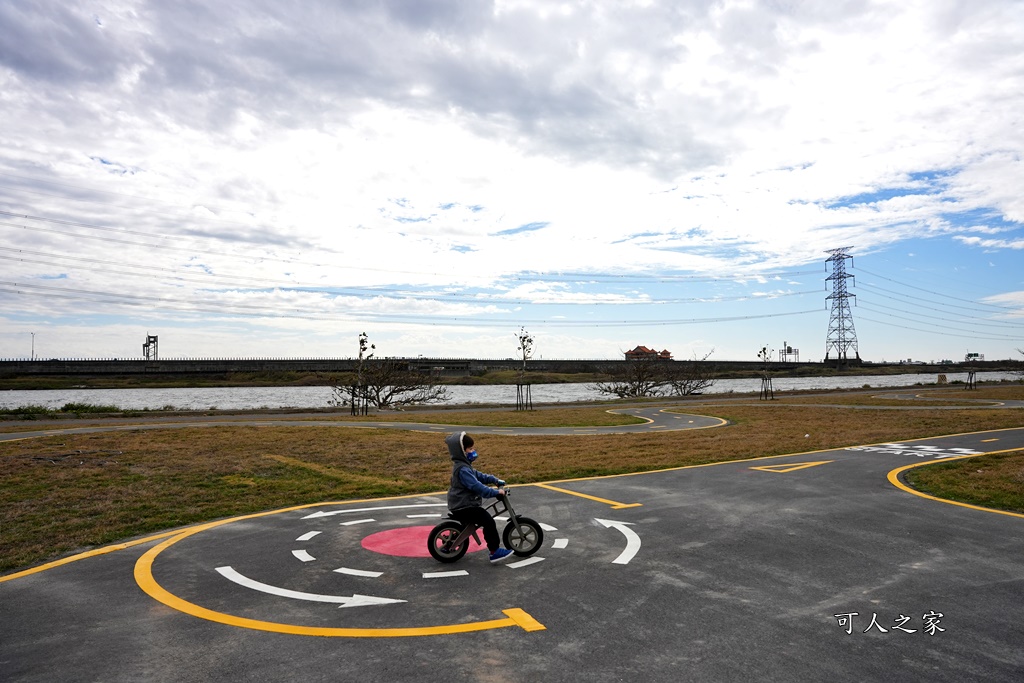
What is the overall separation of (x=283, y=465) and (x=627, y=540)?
37.9ft

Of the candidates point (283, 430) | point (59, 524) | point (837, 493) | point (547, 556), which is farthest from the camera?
point (283, 430)

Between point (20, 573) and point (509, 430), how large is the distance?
887 inches

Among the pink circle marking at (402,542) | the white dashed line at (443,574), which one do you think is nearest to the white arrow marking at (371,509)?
the pink circle marking at (402,542)

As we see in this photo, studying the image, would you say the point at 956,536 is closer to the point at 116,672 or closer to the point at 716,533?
the point at 716,533

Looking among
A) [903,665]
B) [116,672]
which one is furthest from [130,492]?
[903,665]

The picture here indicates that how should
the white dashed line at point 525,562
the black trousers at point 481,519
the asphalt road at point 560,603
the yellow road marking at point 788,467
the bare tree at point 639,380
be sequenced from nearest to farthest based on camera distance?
the asphalt road at point 560,603 → the white dashed line at point 525,562 → the black trousers at point 481,519 → the yellow road marking at point 788,467 → the bare tree at point 639,380

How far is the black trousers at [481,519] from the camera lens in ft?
29.2

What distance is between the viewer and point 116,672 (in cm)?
550

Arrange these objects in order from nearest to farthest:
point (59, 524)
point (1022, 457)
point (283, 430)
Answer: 1. point (59, 524)
2. point (1022, 457)
3. point (283, 430)

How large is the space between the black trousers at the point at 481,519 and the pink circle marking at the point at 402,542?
0.85 m

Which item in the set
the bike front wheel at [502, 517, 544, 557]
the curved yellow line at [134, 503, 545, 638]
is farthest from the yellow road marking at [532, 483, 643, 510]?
the curved yellow line at [134, 503, 545, 638]

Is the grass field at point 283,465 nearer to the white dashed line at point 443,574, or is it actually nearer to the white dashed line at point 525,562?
the white dashed line at point 443,574

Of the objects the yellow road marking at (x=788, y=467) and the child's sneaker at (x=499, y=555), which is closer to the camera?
the child's sneaker at (x=499, y=555)

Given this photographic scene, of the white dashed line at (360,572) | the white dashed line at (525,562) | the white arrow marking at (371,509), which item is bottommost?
the white arrow marking at (371,509)
